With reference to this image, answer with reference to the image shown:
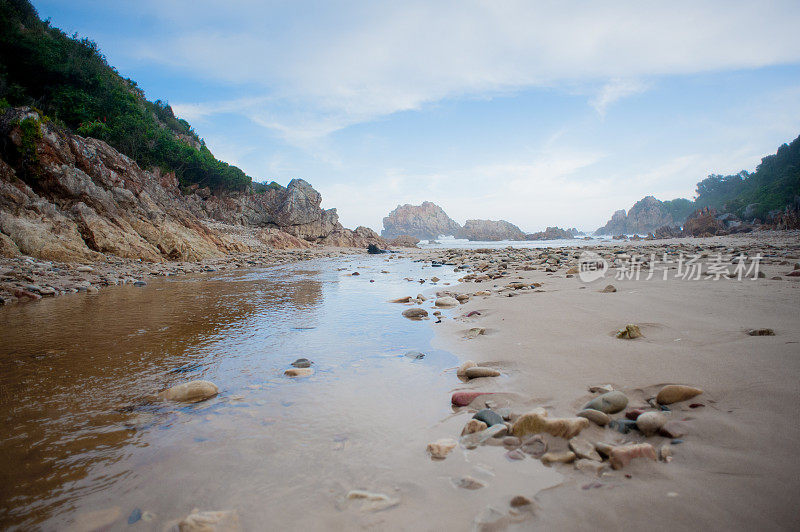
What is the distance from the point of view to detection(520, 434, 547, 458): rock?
1.61m

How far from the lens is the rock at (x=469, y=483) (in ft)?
4.60

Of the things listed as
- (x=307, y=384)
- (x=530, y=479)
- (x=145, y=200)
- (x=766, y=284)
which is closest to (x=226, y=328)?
(x=307, y=384)

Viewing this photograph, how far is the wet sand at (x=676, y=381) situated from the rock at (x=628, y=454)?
0.09 feet

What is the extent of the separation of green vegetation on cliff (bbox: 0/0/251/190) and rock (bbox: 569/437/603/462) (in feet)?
87.9

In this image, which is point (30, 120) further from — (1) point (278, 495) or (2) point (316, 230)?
(2) point (316, 230)

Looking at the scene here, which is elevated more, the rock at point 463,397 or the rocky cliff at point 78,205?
the rocky cliff at point 78,205

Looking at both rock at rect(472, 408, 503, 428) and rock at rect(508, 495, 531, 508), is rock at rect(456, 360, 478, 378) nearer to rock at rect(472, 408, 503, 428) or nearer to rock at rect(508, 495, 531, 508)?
rock at rect(472, 408, 503, 428)

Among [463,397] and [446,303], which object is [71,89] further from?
[463,397]

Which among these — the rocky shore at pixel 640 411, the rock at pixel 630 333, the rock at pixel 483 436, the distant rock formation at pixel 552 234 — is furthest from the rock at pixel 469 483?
the distant rock formation at pixel 552 234

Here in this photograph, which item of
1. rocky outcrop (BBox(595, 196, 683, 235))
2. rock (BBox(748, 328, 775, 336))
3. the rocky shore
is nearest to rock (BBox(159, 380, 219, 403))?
the rocky shore

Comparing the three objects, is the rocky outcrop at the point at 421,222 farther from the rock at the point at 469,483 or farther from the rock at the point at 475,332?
the rock at the point at 469,483

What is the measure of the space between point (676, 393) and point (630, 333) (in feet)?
4.95

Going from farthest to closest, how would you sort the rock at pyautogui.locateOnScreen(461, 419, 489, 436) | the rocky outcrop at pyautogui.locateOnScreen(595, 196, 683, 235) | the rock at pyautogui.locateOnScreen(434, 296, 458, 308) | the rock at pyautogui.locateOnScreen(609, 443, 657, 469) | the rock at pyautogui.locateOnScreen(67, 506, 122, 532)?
the rocky outcrop at pyautogui.locateOnScreen(595, 196, 683, 235), the rock at pyautogui.locateOnScreen(434, 296, 458, 308), the rock at pyautogui.locateOnScreen(461, 419, 489, 436), the rock at pyautogui.locateOnScreen(609, 443, 657, 469), the rock at pyautogui.locateOnScreen(67, 506, 122, 532)

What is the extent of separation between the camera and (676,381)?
2125mm
